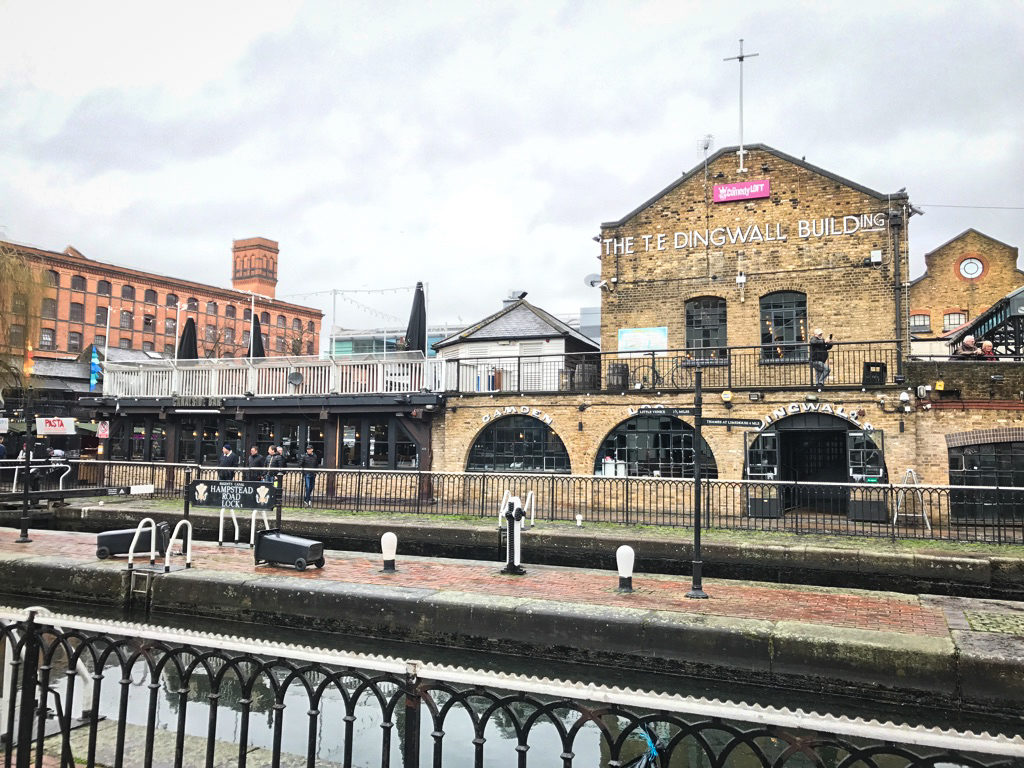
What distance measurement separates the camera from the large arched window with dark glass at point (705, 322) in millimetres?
20453

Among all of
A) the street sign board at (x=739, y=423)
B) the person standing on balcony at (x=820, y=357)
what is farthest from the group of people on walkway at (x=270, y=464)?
the person standing on balcony at (x=820, y=357)

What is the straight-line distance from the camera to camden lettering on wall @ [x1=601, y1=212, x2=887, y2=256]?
18922 millimetres

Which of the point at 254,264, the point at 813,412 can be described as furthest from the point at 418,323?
the point at 254,264

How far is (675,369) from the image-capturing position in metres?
19.7

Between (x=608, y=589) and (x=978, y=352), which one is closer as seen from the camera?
(x=608, y=589)

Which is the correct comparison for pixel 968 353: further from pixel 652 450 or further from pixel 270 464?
pixel 270 464

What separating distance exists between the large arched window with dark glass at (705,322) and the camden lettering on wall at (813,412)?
3471 mm

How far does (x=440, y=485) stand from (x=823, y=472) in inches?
424

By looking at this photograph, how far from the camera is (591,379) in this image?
21500mm

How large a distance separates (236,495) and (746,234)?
1512 centimetres

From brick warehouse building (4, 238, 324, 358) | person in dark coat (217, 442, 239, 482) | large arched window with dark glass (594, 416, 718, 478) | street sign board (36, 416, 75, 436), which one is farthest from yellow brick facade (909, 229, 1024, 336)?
brick warehouse building (4, 238, 324, 358)

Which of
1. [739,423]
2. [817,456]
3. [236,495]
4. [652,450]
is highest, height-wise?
[739,423]

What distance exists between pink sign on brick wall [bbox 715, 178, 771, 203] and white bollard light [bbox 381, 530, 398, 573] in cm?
1472

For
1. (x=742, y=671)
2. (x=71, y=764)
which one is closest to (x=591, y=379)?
(x=742, y=671)
